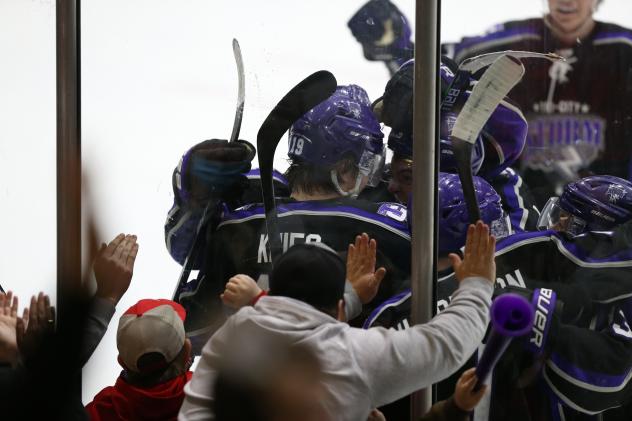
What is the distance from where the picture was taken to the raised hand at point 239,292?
2244 millimetres

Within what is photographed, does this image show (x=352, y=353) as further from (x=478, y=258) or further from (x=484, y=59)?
(x=484, y=59)

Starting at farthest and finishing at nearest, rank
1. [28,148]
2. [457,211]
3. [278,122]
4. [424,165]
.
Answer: [28,148]
[278,122]
[457,211]
[424,165]

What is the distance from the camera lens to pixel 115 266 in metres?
2.40

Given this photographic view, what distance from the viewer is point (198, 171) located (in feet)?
8.35

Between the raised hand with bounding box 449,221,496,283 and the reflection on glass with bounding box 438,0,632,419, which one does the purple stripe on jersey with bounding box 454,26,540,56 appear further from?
the raised hand with bounding box 449,221,496,283

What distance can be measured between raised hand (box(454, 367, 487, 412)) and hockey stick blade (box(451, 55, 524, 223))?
52cm

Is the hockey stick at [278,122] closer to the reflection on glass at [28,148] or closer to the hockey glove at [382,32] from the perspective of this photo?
the hockey glove at [382,32]

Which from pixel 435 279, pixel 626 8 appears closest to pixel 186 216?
pixel 435 279

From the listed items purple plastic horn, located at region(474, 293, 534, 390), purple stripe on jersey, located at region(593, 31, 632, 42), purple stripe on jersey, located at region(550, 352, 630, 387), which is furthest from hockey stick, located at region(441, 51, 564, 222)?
purple plastic horn, located at region(474, 293, 534, 390)

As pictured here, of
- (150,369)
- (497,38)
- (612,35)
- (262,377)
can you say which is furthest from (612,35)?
(150,369)

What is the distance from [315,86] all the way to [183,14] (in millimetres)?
501

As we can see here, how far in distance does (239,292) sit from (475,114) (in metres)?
0.78

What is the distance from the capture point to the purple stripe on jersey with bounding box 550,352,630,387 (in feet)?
7.11

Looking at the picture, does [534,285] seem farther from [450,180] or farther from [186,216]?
[186,216]
